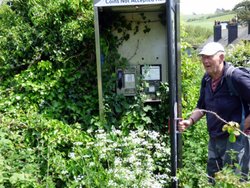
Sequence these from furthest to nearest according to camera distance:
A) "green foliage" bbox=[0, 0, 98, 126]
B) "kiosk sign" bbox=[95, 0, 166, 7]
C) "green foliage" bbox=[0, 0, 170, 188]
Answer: "green foliage" bbox=[0, 0, 98, 126] < "kiosk sign" bbox=[95, 0, 166, 7] < "green foliage" bbox=[0, 0, 170, 188]

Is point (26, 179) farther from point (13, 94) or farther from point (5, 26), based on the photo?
point (5, 26)

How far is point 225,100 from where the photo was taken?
3.80 metres

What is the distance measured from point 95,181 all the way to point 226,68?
1.68 m

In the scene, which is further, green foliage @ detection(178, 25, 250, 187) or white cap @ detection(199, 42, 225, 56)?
white cap @ detection(199, 42, 225, 56)

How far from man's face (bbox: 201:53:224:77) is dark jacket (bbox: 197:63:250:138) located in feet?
0.25

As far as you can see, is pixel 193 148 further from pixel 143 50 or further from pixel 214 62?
pixel 143 50

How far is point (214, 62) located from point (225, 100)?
1.28 feet

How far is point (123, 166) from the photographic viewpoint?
13.2ft

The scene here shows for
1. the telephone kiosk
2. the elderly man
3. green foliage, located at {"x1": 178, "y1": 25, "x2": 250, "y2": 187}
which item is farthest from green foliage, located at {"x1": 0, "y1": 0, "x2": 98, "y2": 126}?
the elderly man

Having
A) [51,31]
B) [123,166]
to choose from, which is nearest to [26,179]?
[123,166]

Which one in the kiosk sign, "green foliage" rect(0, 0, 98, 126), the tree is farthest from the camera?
the tree

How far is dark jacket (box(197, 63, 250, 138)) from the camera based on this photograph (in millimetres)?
3631

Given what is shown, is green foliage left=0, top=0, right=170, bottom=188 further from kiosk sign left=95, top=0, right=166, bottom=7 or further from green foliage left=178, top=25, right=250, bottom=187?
kiosk sign left=95, top=0, right=166, bottom=7

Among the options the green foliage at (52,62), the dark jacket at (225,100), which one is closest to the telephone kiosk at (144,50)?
the green foliage at (52,62)
